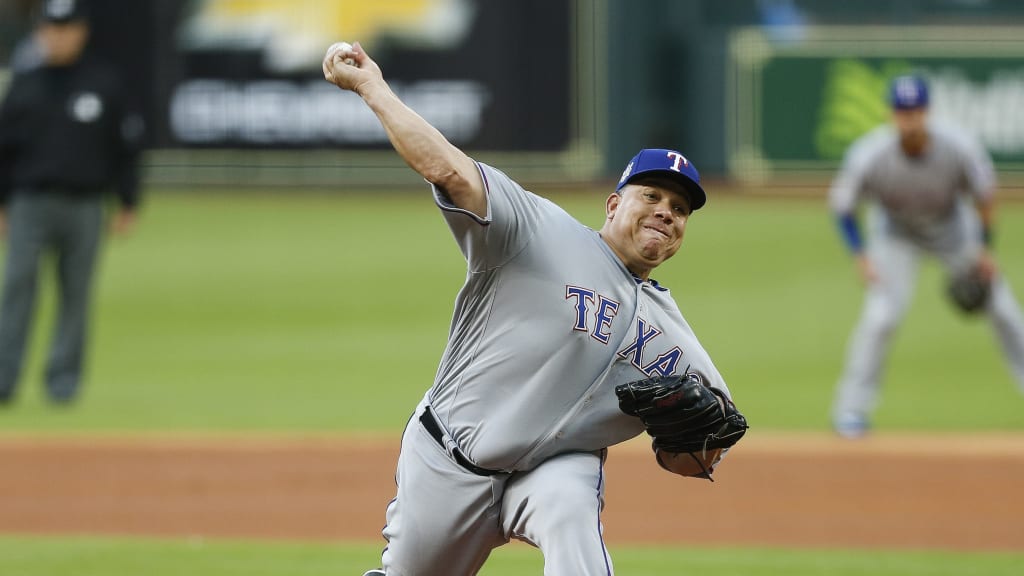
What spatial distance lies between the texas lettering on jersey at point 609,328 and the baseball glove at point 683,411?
8 cm

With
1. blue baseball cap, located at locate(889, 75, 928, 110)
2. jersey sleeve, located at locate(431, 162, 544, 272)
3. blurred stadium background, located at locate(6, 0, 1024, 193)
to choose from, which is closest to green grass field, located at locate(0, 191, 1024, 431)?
blurred stadium background, located at locate(6, 0, 1024, 193)

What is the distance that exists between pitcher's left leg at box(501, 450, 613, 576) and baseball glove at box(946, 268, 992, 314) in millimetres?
5756

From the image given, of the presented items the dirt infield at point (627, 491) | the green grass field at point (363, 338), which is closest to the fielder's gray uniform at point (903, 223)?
the dirt infield at point (627, 491)

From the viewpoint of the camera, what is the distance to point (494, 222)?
4426 mm

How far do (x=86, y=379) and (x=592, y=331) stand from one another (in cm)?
818

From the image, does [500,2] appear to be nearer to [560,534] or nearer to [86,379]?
[86,379]

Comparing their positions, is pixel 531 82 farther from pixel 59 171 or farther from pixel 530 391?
pixel 530 391

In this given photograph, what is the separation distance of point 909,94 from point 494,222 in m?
5.53

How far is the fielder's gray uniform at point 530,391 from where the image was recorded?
15.0ft

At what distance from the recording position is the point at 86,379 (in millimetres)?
12109

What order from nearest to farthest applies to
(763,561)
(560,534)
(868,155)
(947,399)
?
(560,534) < (763,561) < (868,155) < (947,399)

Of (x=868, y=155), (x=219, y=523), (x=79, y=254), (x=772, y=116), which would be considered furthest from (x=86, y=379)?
(x=772, y=116)

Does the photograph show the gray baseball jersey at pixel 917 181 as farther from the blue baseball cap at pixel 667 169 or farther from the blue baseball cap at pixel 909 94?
the blue baseball cap at pixel 667 169

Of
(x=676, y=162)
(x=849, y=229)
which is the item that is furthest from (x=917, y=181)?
(x=676, y=162)
